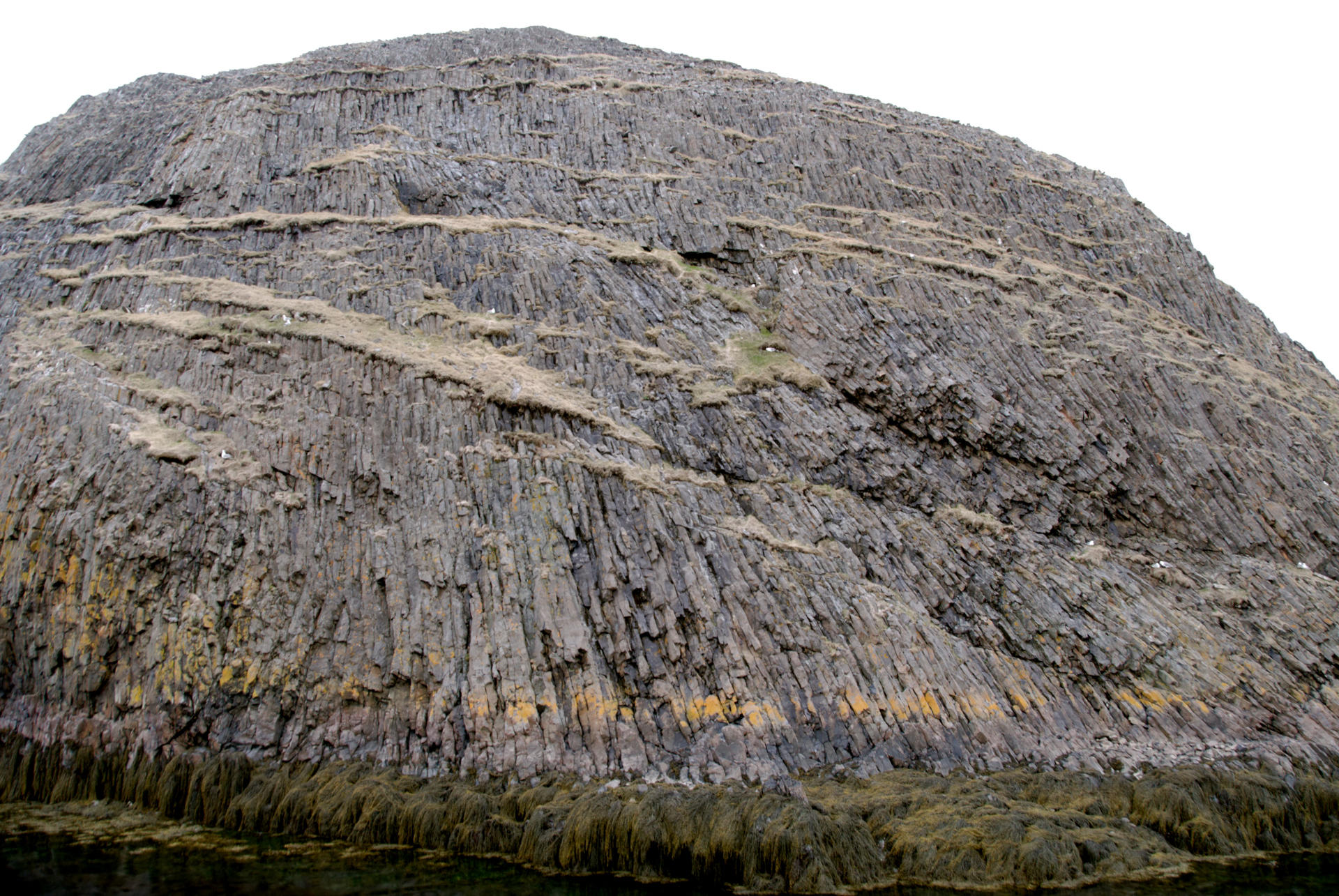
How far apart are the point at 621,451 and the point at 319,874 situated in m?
11.5

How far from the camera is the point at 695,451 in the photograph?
22.5m

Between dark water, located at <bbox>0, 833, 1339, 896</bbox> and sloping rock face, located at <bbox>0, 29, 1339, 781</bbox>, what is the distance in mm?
2529

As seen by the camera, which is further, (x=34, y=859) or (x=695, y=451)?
(x=695, y=451)

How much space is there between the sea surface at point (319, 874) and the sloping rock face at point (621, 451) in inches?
95.7

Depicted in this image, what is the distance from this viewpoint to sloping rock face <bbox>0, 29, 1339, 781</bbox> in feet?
57.5

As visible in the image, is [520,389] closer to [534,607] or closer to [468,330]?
[468,330]

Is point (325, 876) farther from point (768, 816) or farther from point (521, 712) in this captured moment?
point (768, 816)

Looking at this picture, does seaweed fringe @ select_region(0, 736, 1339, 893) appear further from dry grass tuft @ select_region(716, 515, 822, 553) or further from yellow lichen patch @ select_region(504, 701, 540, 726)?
dry grass tuft @ select_region(716, 515, 822, 553)

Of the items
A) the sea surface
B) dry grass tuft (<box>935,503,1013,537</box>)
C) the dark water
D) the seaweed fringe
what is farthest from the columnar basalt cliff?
the dark water

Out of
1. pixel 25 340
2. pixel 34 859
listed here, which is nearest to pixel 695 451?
pixel 34 859

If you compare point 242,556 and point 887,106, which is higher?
point 887,106

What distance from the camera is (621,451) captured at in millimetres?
21594

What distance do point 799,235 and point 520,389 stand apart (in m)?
13.5

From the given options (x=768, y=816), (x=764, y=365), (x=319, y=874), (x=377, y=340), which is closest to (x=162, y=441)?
(x=377, y=340)
